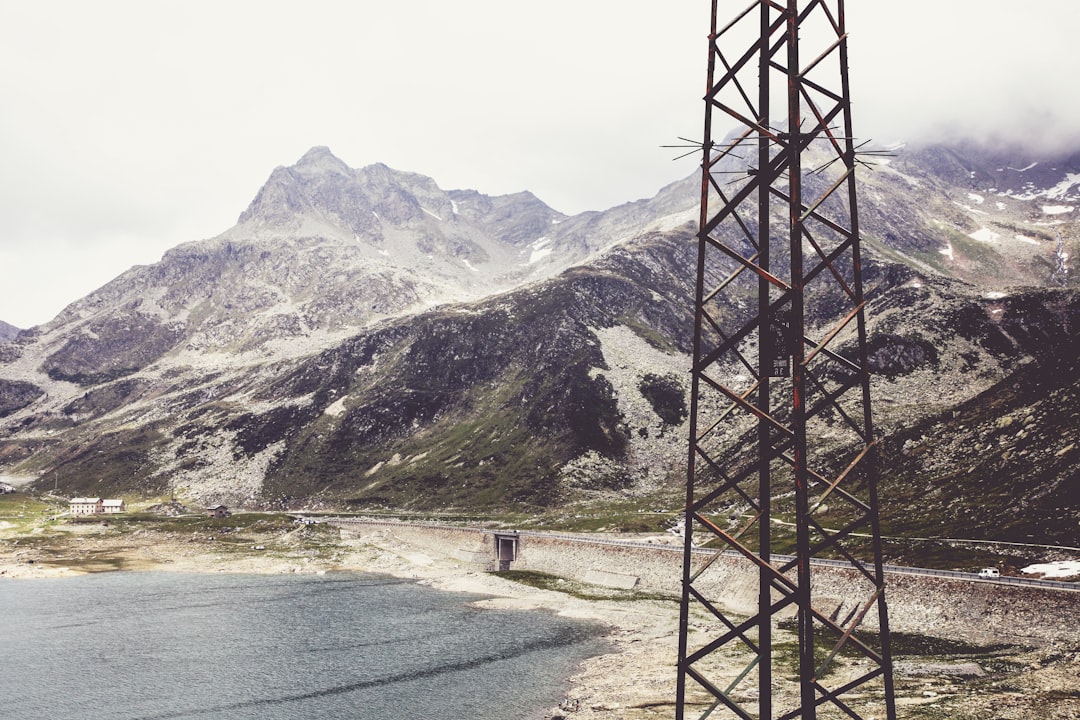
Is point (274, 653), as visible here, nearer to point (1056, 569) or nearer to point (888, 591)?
point (888, 591)

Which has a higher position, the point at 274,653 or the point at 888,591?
the point at 888,591

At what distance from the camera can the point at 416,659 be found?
7700cm

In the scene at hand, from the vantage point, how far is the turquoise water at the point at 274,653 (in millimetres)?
61938

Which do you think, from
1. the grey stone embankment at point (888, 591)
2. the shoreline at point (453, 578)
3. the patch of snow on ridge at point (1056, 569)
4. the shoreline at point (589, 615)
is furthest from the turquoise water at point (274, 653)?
the patch of snow on ridge at point (1056, 569)

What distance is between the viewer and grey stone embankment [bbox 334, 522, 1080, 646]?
62219mm

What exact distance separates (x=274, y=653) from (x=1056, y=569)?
8520cm

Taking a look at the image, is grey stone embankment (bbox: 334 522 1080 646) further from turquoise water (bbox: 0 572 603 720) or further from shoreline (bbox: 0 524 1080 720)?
turquoise water (bbox: 0 572 603 720)

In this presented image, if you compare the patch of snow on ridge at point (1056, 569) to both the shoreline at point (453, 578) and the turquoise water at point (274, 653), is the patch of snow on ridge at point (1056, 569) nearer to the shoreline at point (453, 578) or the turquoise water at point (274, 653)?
the shoreline at point (453, 578)

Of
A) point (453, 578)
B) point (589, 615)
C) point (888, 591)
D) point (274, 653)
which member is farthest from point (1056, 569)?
point (453, 578)

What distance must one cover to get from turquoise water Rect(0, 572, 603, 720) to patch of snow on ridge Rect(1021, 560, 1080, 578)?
153ft

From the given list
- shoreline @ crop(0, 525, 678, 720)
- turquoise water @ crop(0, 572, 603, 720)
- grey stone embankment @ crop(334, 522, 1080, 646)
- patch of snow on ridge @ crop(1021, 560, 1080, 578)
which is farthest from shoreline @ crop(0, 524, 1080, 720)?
patch of snow on ridge @ crop(1021, 560, 1080, 578)

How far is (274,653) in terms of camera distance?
268ft

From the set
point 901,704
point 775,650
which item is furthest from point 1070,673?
point 775,650

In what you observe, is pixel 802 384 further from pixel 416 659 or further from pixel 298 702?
pixel 416 659
